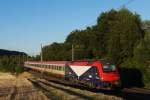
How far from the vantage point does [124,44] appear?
58.7 m

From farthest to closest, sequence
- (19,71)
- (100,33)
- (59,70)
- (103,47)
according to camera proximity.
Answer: (19,71)
(100,33)
(103,47)
(59,70)

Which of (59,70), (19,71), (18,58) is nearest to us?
(59,70)

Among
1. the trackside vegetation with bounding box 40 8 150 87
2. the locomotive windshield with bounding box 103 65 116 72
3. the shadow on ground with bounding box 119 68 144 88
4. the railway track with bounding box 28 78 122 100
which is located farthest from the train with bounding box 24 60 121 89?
the shadow on ground with bounding box 119 68 144 88

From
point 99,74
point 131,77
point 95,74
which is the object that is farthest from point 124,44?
point 99,74

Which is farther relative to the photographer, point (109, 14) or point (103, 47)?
point (109, 14)

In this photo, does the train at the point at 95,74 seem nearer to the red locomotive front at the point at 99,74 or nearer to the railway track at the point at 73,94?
the red locomotive front at the point at 99,74

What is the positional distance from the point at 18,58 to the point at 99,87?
144171 mm

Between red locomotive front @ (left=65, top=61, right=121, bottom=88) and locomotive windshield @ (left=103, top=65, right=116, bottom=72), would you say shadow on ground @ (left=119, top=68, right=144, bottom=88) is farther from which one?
locomotive windshield @ (left=103, top=65, right=116, bottom=72)

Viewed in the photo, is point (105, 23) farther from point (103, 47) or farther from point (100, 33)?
point (103, 47)

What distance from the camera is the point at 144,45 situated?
43.9 m

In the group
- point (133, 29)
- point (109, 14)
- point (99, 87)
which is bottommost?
point (99, 87)

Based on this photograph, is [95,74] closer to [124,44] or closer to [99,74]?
[99,74]

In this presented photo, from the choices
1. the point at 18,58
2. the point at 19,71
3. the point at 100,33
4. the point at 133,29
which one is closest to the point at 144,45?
the point at 133,29

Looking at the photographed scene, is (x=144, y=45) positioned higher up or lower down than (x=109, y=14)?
lower down
